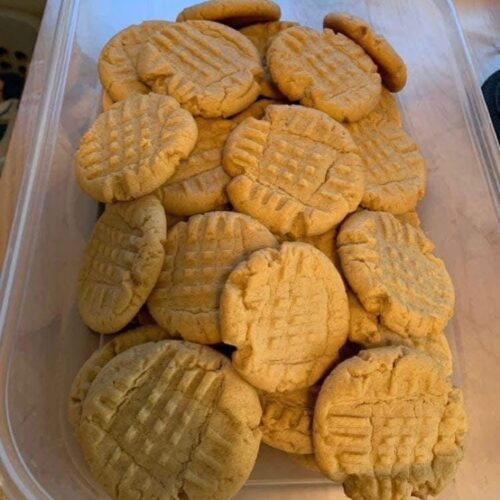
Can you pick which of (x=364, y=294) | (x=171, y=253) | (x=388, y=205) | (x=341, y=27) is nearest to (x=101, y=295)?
(x=171, y=253)

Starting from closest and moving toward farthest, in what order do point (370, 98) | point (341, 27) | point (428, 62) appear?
point (370, 98) < point (341, 27) < point (428, 62)

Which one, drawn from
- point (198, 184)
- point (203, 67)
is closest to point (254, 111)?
point (203, 67)

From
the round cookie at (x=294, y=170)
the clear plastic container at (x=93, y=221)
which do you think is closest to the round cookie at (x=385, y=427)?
the clear plastic container at (x=93, y=221)

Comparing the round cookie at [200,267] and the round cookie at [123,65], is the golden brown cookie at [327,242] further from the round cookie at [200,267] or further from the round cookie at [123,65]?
the round cookie at [123,65]

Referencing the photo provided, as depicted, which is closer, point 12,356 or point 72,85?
point 12,356

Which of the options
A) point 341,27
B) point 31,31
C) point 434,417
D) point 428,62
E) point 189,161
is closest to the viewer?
point 434,417

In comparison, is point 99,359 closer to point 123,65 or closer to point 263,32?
point 123,65

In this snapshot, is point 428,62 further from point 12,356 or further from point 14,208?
point 12,356
